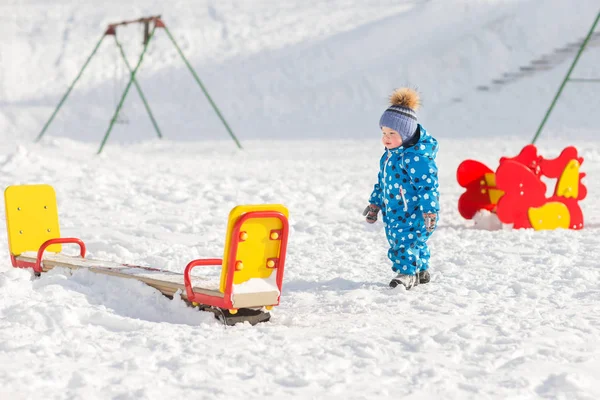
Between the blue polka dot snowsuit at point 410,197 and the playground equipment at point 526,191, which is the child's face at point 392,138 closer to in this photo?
the blue polka dot snowsuit at point 410,197

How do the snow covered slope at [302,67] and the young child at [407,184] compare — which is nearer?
the young child at [407,184]

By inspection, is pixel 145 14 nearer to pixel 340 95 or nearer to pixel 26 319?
pixel 340 95

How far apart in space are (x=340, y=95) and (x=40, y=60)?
7.97 metres

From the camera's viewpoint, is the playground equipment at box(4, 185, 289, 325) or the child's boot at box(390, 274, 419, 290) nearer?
the playground equipment at box(4, 185, 289, 325)

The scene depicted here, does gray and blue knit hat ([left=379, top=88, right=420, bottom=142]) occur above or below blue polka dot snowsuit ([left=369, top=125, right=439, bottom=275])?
above

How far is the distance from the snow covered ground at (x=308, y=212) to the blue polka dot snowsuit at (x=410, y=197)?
0.77 ft

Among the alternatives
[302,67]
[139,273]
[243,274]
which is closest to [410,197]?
[243,274]

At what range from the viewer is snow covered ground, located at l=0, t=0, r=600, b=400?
9.70 ft

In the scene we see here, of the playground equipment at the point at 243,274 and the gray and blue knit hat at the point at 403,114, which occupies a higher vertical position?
the gray and blue knit hat at the point at 403,114

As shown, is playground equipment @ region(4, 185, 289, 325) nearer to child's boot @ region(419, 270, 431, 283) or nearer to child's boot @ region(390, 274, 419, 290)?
child's boot @ region(390, 274, 419, 290)

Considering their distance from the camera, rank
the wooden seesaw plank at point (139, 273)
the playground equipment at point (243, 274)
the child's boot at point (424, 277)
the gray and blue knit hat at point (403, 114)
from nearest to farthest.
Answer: the playground equipment at point (243, 274) < the wooden seesaw plank at point (139, 273) < the gray and blue knit hat at point (403, 114) < the child's boot at point (424, 277)

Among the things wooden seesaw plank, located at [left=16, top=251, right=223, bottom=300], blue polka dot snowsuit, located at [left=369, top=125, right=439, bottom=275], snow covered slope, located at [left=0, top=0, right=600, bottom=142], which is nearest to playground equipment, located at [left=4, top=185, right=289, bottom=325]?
wooden seesaw plank, located at [left=16, top=251, right=223, bottom=300]

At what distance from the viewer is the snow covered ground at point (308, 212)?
116 inches

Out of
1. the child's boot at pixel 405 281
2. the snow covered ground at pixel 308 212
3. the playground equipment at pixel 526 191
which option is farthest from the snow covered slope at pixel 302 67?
the child's boot at pixel 405 281
